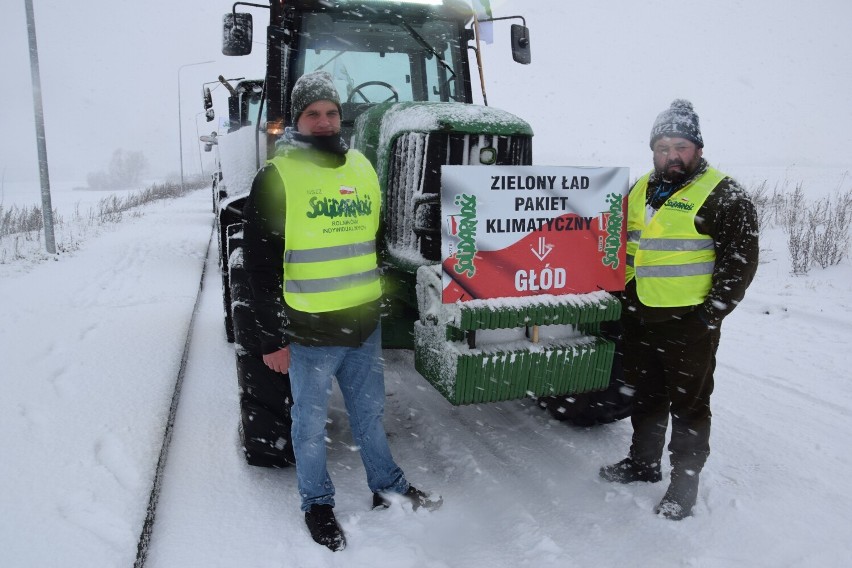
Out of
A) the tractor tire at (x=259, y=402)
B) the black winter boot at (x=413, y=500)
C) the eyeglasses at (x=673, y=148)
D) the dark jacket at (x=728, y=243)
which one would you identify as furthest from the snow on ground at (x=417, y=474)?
the eyeglasses at (x=673, y=148)

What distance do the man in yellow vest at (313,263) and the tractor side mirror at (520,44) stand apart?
2.77 metres

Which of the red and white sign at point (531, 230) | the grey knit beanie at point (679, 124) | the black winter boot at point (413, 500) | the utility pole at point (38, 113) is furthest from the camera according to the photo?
the utility pole at point (38, 113)

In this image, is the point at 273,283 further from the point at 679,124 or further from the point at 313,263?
the point at 679,124

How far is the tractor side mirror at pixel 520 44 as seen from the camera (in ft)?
16.2

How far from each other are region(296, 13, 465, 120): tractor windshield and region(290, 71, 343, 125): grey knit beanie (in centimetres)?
164

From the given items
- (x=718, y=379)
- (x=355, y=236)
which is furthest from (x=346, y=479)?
(x=718, y=379)

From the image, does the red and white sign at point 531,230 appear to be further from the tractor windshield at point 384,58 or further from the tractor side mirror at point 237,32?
the tractor side mirror at point 237,32

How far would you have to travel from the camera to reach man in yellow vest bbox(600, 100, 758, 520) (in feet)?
8.79

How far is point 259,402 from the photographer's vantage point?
317 cm

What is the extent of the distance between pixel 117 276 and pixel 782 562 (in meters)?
8.16

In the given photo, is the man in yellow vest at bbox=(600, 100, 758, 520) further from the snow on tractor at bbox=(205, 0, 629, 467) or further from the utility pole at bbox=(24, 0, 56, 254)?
the utility pole at bbox=(24, 0, 56, 254)

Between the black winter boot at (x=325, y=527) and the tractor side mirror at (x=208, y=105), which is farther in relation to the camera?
the tractor side mirror at (x=208, y=105)

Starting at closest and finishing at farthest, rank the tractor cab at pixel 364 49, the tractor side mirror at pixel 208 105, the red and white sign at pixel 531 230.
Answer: the red and white sign at pixel 531 230 < the tractor cab at pixel 364 49 < the tractor side mirror at pixel 208 105

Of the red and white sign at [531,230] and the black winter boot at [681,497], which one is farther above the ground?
the red and white sign at [531,230]
